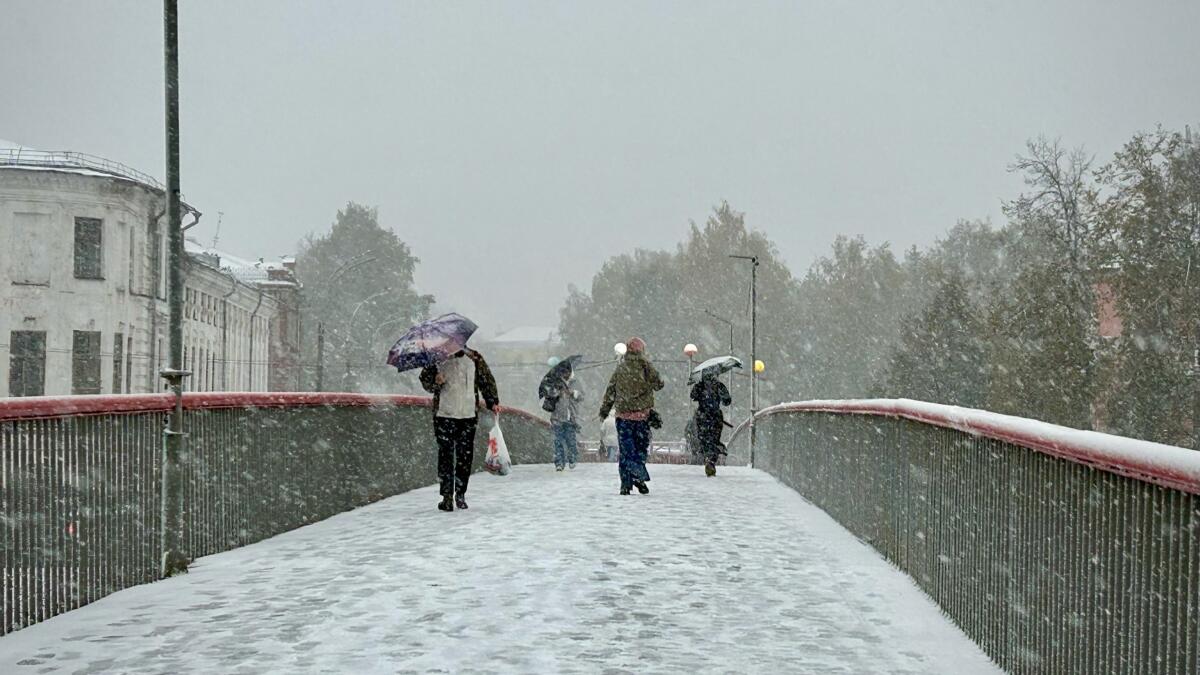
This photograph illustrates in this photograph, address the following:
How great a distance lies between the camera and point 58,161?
45.7m

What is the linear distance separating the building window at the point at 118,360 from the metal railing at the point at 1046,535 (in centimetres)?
4008

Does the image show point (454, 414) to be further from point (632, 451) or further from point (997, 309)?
point (997, 309)

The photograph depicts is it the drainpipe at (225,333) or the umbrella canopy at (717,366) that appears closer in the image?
the umbrella canopy at (717,366)

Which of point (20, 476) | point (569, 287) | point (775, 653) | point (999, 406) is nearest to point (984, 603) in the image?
point (775, 653)

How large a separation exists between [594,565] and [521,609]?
161cm

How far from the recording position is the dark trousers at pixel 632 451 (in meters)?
14.4

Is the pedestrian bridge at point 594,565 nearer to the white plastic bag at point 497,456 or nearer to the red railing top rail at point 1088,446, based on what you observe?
the red railing top rail at point 1088,446

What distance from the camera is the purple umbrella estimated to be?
40.7ft

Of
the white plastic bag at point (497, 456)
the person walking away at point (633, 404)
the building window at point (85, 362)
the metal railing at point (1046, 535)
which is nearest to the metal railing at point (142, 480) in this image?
the person walking away at point (633, 404)

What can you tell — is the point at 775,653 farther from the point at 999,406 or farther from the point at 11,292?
the point at 999,406

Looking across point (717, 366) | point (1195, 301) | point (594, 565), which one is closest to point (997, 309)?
point (1195, 301)

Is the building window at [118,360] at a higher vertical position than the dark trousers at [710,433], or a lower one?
higher

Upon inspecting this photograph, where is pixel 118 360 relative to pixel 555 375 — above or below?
above

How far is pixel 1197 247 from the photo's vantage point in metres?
46.2
